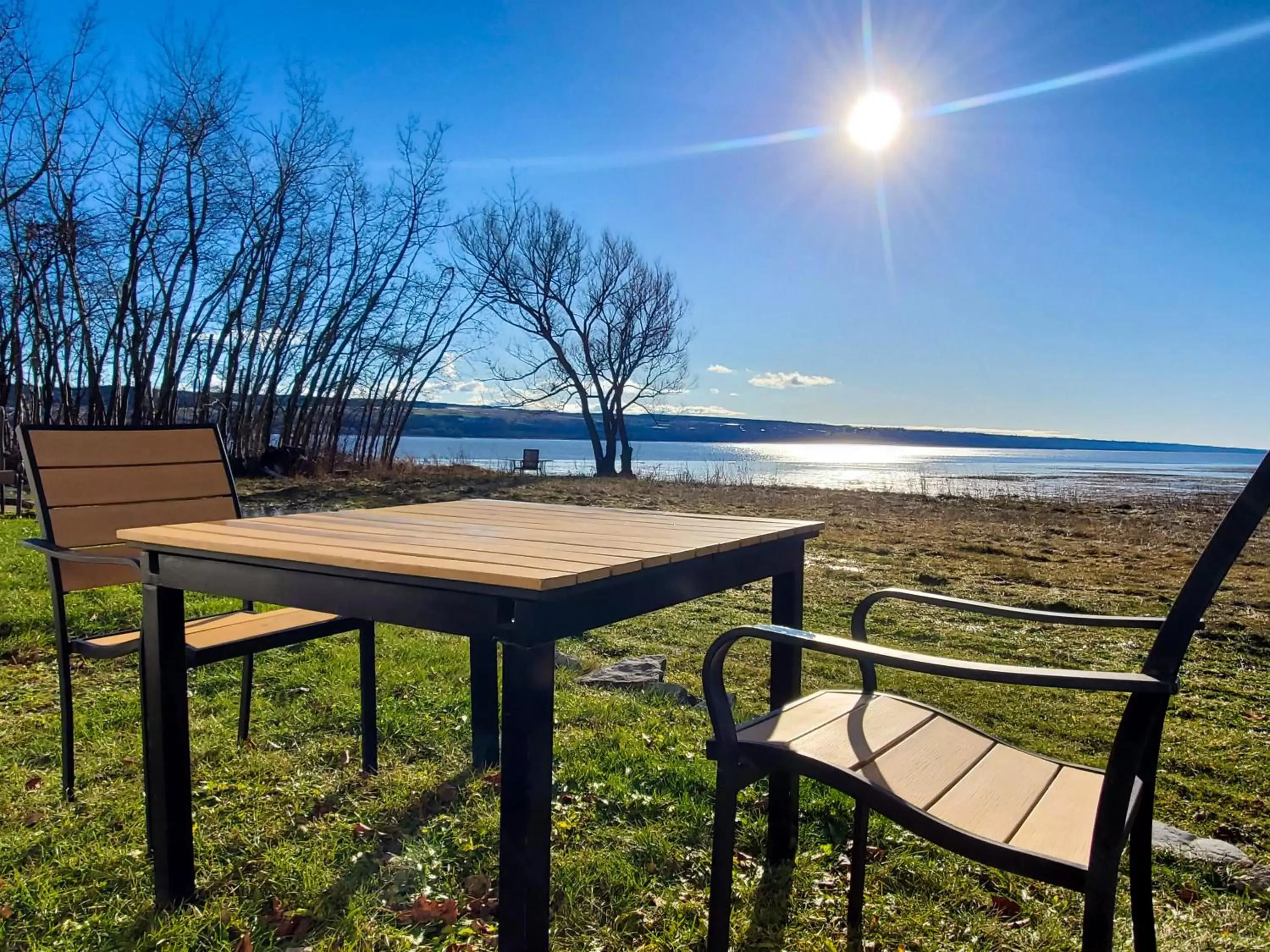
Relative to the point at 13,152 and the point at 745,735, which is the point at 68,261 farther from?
the point at 745,735

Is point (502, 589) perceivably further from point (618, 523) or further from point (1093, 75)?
point (1093, 75)

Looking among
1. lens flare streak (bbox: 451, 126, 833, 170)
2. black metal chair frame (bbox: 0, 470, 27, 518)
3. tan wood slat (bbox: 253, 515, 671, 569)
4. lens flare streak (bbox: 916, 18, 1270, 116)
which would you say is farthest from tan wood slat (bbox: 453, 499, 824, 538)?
lens flare streak (bbox: 451, 126, 833, 170)

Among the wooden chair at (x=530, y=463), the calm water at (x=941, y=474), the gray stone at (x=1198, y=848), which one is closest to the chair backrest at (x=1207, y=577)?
the gray stone at (x=1198, y=848)

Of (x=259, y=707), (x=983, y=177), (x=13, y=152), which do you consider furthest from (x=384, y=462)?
(x=259, y=707)

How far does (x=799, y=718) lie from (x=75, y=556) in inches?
68.0

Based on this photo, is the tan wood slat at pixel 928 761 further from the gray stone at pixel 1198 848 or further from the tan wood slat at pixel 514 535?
the gray stone at pixel 1198 848

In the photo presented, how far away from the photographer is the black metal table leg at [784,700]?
1.73 metres

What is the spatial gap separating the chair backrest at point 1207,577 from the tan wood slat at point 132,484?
2.58m

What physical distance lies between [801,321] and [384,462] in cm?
990

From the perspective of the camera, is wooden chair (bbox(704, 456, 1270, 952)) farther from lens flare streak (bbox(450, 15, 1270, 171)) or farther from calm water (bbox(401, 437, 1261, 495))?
calm water (bbox(401, 437, 1261, 495))

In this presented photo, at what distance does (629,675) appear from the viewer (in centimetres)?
312

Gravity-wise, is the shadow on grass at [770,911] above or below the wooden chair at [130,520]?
below

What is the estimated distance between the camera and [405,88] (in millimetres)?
8570

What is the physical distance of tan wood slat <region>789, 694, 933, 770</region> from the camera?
1.21m
